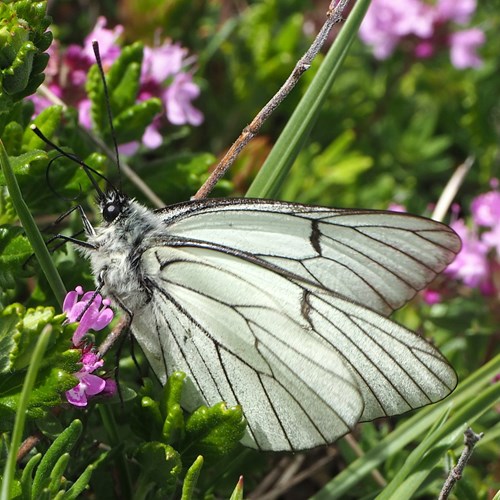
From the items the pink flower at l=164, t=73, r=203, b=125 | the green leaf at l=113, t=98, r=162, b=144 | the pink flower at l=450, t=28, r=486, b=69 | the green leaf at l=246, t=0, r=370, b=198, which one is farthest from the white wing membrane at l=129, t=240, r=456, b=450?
the pink flower at l=450, t=28, r=486, b=69

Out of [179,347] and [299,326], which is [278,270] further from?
[179,347]

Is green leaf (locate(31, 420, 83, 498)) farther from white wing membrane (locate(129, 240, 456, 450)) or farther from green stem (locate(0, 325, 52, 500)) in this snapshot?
white wing membrane (locate(129, 240, 456, 450))

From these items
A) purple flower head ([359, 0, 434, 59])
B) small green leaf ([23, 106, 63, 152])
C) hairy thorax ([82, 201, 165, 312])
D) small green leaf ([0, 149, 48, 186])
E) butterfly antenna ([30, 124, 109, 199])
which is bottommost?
hairy thorax ([82, 201, 165, 312])

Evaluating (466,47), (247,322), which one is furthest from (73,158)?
(466,47)

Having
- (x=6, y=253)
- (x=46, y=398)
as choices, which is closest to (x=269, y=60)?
(x=6, y=253)

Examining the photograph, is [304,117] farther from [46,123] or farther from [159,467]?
[159,467]

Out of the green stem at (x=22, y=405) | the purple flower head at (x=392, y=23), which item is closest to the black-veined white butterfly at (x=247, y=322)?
the green stem at (x=22, y=405)
